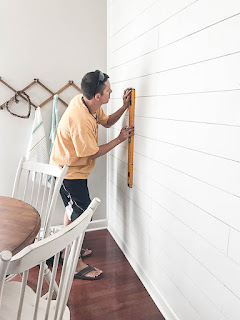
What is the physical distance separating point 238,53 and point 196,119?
35 centimetres

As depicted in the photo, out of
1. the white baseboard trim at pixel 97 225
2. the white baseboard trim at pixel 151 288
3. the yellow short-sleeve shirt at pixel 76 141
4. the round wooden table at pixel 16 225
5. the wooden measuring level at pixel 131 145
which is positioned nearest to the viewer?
the round wooden table at pixel 16 225

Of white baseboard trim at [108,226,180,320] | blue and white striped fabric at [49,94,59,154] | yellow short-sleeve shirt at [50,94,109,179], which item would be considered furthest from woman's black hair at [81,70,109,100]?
white baseboard trim at [108,226,180,320]

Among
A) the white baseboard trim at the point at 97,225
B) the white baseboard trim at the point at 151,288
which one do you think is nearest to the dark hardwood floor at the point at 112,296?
the white baseboard trim at the point at 151,288

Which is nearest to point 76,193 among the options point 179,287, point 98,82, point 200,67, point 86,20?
point 98,82

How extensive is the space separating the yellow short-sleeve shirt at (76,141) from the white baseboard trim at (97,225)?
2.71 feet

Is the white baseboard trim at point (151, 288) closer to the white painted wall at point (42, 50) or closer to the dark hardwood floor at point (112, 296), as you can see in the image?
the dark hardwood floor at point (112, 296)

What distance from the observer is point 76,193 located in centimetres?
223

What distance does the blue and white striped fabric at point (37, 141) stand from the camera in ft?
7.89

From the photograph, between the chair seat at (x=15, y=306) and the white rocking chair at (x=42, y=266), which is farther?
the chair seat at (x=15, y=306)

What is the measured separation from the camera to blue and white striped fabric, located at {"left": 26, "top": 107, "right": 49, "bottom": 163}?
2406 mm

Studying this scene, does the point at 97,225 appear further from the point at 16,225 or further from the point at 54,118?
the point at 16,225

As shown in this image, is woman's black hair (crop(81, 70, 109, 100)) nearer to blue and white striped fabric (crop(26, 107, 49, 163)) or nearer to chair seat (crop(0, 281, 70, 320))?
blue and white striped fabric (crop(26, 107, 49, 163))

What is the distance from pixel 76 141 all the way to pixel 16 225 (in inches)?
34.1

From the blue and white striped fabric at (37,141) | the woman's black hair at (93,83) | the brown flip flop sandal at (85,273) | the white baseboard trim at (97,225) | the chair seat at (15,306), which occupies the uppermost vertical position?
the woman's black hair at (93,83)
